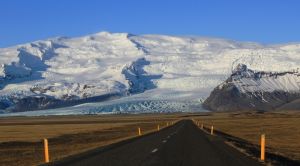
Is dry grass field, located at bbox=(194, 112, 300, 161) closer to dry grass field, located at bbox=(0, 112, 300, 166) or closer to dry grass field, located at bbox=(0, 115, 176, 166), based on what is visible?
dry grass field, located at bbox=(0, 112, 300, 166)

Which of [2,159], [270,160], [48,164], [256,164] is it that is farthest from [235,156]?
[2,159]

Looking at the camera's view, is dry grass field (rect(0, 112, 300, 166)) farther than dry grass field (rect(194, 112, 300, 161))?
No

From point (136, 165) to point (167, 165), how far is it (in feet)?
4.17

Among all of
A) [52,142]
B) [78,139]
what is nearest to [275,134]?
[78,139]

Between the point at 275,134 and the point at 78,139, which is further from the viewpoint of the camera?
the point at 275,134

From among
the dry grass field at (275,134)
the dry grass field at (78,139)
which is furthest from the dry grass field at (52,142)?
the dry grass field at (275,134)

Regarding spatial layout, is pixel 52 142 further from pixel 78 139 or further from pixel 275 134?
pixel 275 134

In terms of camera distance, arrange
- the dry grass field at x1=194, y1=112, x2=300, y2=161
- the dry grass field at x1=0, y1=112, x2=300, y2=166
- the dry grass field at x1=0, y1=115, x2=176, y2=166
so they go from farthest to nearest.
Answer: the dry grass field at x1=194, y1=112, x2=300, y2=161
the dry grass field at x1=0, y1=112, x2=300, y2=166
the dry grass field at x1=0, y1=115, x2=176, y2=166

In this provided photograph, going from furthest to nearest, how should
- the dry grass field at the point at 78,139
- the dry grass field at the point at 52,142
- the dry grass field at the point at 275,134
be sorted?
the dry grass field at the point at 275,134
the dry grass field at the point at 78,139
the dry grass field at the point at 52,142

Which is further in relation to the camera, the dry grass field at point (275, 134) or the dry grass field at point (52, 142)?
the dry grass field at point (275, 134)

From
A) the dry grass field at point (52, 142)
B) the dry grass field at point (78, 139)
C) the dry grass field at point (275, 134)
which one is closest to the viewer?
the dry grass field at point (52, 142)

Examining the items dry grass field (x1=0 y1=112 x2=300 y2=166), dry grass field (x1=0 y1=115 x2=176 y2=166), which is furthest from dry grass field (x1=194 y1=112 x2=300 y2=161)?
dry grass field (x1=0 y1=115 x2=176 y2=166)

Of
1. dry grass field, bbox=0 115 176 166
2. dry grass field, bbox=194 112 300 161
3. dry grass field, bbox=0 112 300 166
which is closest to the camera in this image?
dry grass field, bbox=0 115 176 166

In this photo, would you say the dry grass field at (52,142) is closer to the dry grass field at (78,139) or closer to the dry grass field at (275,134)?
the dry grass field at (78,139)
